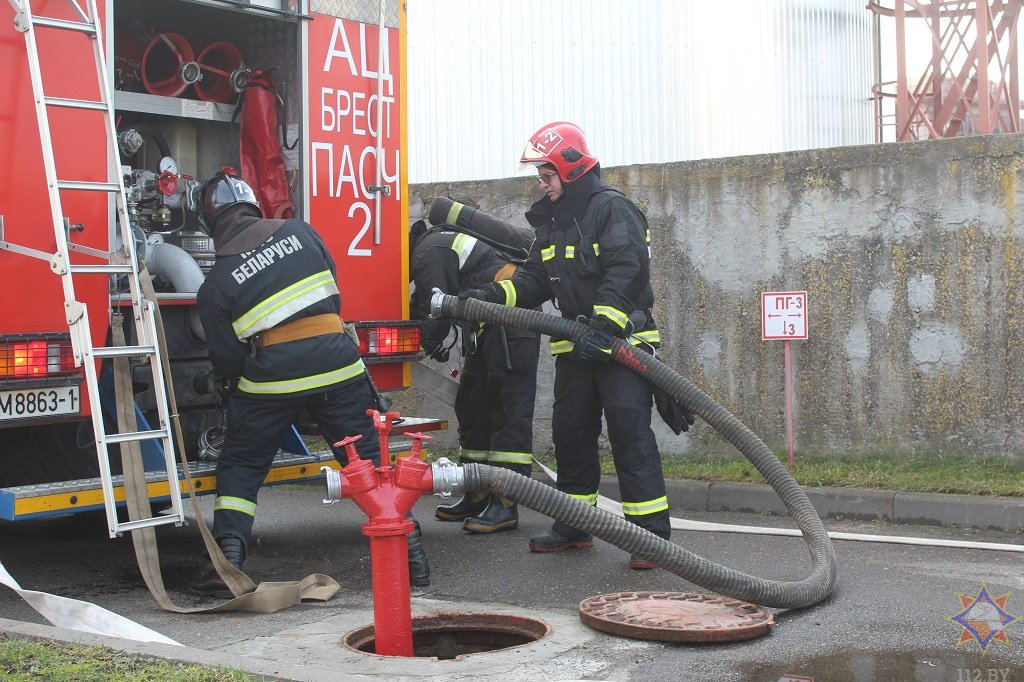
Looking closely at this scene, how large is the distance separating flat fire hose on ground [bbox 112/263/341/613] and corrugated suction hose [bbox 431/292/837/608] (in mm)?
1061

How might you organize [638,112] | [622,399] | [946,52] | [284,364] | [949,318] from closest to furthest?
[284,364] → [622,399] → [949,318] → [638,112] → [946,52]

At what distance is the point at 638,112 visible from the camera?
35.9 feet

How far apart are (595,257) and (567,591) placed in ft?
4.86

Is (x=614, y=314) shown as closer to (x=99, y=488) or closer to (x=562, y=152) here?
(x=562, y=152)

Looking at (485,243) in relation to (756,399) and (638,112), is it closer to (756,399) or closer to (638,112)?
(756,399)

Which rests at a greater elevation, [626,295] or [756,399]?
[626,295]

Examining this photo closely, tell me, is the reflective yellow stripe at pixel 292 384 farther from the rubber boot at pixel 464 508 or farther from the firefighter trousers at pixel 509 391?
the rubber boot at pixel 464 508

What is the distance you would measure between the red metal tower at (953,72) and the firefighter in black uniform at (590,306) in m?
11.3

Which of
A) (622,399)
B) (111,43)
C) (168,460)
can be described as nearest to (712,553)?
(622,399)

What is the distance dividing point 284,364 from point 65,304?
2.86 feet

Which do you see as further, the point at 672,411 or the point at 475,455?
the point at 475,455

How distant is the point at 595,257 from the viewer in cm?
530

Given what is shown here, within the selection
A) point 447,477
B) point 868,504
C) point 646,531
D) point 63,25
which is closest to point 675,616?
point 646,531

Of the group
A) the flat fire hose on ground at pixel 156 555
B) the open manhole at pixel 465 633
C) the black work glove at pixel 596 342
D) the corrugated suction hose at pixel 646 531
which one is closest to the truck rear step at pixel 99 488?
the flat fire hose on ground at pixel 156 555
